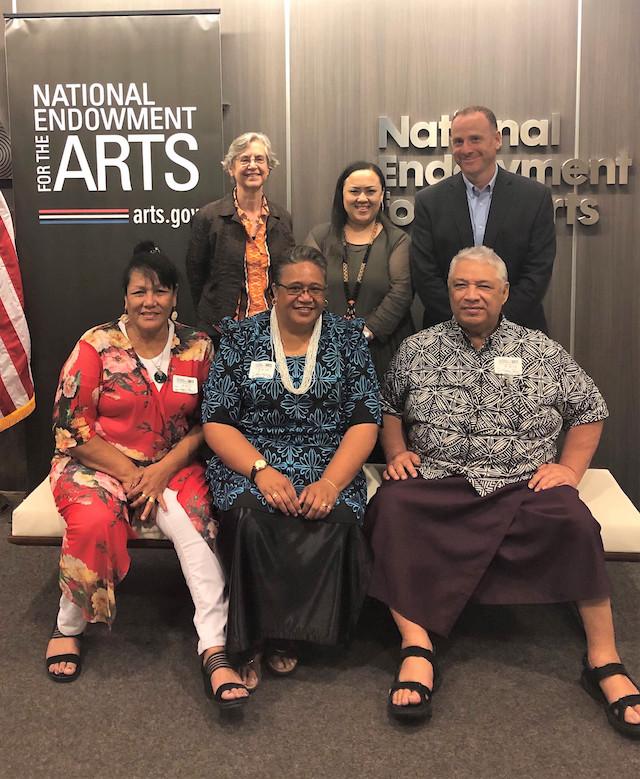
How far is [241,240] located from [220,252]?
0.35ft

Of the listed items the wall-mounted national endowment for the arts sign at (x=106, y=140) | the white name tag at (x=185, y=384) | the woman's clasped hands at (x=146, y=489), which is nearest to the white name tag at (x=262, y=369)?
the white name tag at (x=185, y=384)

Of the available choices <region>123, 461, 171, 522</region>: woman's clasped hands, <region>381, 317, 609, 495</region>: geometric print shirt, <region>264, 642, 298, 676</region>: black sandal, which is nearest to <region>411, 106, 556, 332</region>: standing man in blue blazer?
<region>381, 317, 609, 495</region>: geometric print shirt

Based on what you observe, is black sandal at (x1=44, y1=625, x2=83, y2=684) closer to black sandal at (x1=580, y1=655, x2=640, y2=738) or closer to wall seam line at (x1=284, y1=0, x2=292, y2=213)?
black sandal at (x1=580, y1=655, x2=640, y2=738)

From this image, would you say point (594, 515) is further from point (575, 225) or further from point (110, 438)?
point (575, 225)

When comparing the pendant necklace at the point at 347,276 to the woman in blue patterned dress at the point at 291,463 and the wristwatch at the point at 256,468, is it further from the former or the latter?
the wristwatch at the point at 256,468

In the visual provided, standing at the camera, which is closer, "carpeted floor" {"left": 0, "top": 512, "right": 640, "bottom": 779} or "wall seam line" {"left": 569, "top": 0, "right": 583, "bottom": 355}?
"carpeted floor" {"left": 0, "top": 512, "right": 640, "bottom": 779}

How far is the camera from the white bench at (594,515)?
2.77 m

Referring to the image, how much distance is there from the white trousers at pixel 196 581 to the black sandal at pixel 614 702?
1.15 metres

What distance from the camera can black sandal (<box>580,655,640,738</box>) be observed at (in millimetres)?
2309

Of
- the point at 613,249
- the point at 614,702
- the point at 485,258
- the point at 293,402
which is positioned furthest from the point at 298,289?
the point at 613,249

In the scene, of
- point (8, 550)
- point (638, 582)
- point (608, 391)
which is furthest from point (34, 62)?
point (638, 582)

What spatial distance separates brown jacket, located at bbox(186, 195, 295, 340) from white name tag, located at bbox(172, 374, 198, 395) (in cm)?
69

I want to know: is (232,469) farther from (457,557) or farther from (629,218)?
(629,218)

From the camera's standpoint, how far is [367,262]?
138 inches
